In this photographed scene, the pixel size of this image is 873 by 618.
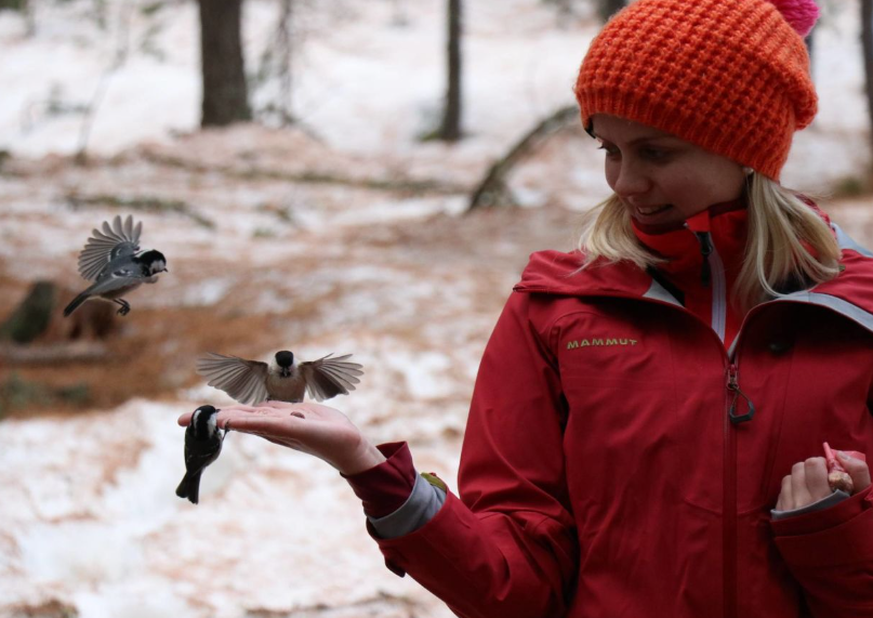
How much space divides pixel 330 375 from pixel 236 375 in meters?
0.15

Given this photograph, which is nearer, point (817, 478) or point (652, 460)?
point (817, 478)

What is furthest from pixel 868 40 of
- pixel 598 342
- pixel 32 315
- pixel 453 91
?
pixel 598 342

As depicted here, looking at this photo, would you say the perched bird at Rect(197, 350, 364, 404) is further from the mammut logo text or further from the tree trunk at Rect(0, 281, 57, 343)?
the tree trunk at Rect(0, 281, 57, 343)

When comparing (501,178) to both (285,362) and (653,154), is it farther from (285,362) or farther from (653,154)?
(285,362)

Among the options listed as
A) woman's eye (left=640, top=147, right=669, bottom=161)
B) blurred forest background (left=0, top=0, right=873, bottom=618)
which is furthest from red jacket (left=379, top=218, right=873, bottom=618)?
blurred forest background (left=0, top=0, right=873, bottom=618)

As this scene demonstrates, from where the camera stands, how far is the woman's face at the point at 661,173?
212 cm

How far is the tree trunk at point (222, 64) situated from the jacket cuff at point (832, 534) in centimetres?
1562

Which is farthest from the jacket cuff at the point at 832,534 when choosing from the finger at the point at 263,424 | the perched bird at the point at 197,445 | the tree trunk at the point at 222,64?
the tree trunk at the point at 222,64

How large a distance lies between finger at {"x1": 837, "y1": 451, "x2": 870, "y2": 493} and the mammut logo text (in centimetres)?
46

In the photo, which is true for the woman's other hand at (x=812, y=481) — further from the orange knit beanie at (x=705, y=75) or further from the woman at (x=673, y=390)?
the orange knit beanie at (x=705, y=75)

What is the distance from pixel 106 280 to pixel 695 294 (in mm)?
1270

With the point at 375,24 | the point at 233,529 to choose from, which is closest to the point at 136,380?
the point at 233,529

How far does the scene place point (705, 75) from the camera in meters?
2.14

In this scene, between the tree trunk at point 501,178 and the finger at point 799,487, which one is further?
the tree trunk at point 501,178
